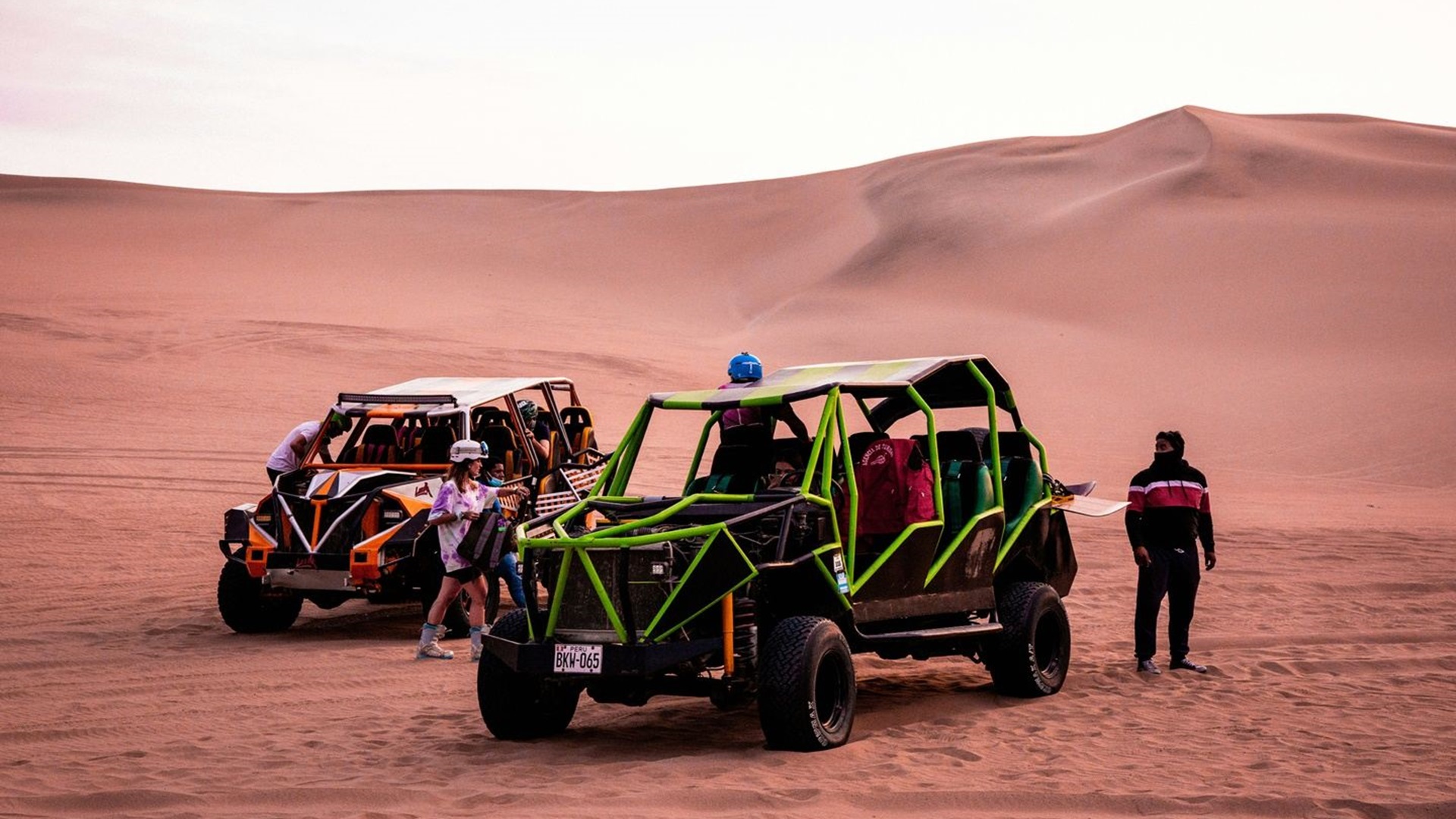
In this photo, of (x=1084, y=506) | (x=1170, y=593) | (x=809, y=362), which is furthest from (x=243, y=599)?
(x=809, y=362)

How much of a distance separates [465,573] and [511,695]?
2.87m

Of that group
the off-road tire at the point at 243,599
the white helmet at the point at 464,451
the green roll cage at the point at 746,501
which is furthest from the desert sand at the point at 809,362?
the white helmet at the point at 464,451

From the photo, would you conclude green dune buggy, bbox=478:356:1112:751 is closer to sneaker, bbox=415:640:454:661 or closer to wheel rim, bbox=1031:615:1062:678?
wheel rim, bbox=1031:615:1062:678

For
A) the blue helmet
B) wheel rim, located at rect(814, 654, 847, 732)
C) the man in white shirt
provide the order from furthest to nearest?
the man in white shirt
the blue helmet
wheel rim, located at rect(814, 654, 847, 732)

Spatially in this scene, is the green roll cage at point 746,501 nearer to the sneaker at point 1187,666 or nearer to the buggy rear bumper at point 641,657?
the buggy rear bumper at point 641,657

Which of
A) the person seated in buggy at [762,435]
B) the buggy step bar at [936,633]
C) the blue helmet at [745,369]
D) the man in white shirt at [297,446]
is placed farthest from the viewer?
the man in white shirt at [297,446]

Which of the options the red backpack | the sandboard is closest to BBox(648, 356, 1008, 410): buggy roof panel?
the red backpack

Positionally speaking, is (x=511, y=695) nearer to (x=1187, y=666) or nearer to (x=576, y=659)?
(x=576, y=659)

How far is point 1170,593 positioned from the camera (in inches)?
421

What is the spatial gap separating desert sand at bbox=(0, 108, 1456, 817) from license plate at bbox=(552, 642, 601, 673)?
0.48 m

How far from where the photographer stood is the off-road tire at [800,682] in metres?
7.77

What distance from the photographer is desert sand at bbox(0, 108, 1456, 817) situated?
7.67 meters

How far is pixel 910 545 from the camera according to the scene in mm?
8977

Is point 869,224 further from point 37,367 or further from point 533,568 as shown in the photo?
point 533,568
